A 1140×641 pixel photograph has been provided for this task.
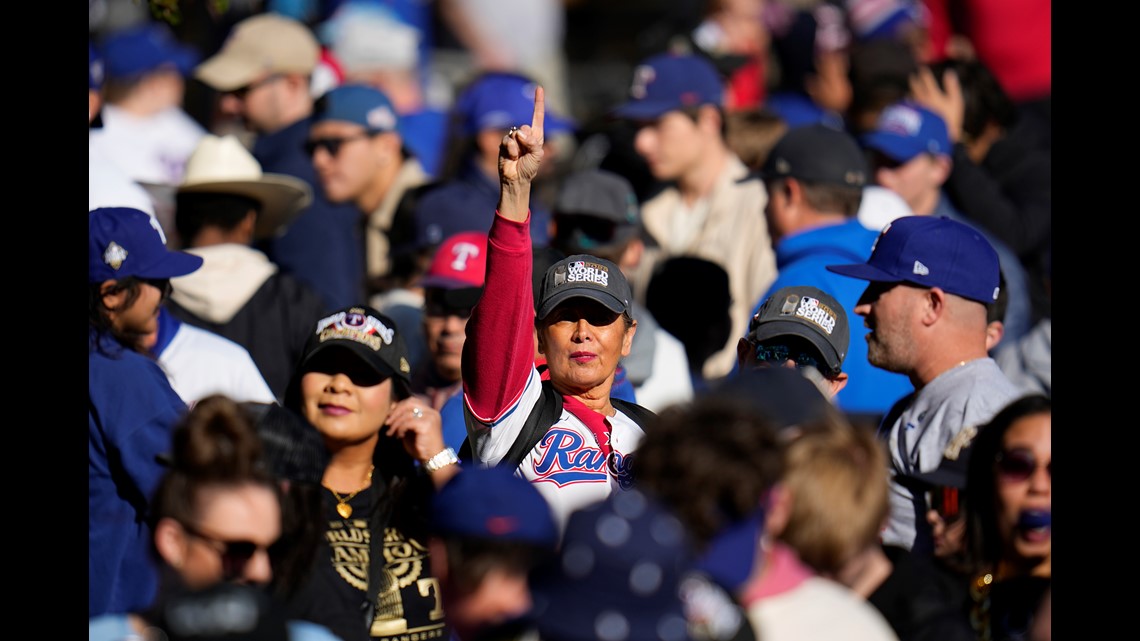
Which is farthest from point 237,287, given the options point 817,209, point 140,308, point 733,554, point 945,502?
point 733,554

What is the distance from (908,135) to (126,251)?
3.87 m

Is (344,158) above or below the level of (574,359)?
above

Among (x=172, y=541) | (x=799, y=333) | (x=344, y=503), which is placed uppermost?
(x=799, y=333)

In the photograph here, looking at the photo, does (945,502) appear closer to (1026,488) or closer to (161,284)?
(1026,488)

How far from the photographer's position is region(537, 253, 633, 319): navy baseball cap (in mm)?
4496

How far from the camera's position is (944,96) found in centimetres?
806

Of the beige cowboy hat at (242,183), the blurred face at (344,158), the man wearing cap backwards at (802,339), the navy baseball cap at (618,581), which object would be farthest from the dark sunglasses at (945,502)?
the blurred face at (344,158)

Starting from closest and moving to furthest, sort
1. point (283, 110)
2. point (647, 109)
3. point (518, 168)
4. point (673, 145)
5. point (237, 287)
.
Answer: point (518, 168)
point (237, 287)
point (673, 145)
point (647, 109)
point (283, 110)

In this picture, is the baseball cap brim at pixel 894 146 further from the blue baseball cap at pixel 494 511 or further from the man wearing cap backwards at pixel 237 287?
the blue baseball cap at pixel 494 511

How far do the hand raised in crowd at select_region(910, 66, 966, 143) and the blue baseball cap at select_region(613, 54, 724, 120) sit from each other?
110 cm

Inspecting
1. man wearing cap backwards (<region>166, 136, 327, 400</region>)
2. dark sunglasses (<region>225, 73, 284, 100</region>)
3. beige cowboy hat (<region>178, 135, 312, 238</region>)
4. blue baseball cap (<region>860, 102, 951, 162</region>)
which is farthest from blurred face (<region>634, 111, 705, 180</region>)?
dark sunglasses (<region>225, 73, 284, 100</region>)

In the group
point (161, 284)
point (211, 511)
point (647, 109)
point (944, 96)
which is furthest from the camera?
point (944, 96)

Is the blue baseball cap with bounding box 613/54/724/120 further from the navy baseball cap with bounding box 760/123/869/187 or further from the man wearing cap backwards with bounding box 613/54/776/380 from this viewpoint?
the navy baseball cap with bounding box 760/123/869/187
